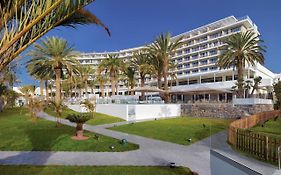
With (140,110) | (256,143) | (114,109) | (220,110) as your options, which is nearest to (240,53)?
(220,110)

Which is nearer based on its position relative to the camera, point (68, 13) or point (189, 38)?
point (68, 13)

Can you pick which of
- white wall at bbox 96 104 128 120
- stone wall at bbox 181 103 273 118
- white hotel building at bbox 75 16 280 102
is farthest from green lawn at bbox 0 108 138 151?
white hotel building at bbox 75 16 280 102

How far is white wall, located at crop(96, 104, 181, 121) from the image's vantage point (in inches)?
1222

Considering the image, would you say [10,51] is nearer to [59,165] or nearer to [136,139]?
[59,165]

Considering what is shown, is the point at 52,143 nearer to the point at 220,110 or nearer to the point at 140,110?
the point at 140,110

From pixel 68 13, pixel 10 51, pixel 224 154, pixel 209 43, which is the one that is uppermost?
pixel 209 43

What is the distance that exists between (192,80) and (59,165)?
6709 centimetres

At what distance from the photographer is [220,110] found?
35688 mm

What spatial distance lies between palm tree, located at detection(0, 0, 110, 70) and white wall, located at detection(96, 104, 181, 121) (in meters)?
25.5

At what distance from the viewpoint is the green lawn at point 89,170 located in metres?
10.1

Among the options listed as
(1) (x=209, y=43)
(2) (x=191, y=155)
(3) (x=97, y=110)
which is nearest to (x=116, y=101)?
(3) (x=97, y=110)

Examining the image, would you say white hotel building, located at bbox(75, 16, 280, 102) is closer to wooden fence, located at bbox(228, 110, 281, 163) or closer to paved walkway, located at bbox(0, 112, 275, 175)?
wooden fence, located at bbox(228, 110, 281, 163)

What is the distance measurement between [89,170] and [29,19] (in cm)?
758

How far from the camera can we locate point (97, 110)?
122ft
